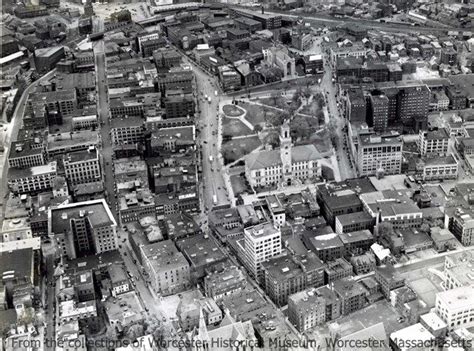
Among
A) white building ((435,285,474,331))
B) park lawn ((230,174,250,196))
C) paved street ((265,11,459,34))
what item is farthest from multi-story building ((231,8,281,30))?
white building ((435,285,474,331))

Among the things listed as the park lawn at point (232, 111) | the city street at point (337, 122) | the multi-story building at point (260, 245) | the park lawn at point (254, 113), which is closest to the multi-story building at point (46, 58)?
the park lawn at point (232, 111)

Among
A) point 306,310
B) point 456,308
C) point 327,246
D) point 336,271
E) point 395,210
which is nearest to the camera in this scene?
point 456,308

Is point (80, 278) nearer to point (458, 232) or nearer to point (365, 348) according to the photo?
point (365, 348)

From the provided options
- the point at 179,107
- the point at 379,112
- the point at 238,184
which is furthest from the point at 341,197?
the point at 179,107

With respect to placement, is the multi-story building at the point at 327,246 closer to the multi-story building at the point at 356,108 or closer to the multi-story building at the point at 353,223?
the multi-story building at the point at 353,223

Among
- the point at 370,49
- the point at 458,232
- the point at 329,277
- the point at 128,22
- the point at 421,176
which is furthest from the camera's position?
the point at 128,22

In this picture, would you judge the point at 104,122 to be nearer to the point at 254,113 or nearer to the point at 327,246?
the point at 254,113

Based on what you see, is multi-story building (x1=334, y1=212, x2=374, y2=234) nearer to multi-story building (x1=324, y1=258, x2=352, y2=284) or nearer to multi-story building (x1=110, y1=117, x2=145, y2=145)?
multi-story building (x1=324, y1=258, x2=352, y2=284)

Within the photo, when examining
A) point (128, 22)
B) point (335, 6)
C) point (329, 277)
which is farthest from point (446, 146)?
point (128, 22)

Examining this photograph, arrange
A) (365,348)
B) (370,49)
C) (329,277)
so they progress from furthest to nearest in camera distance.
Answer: (370,49)
(329,277)
(365,348)
